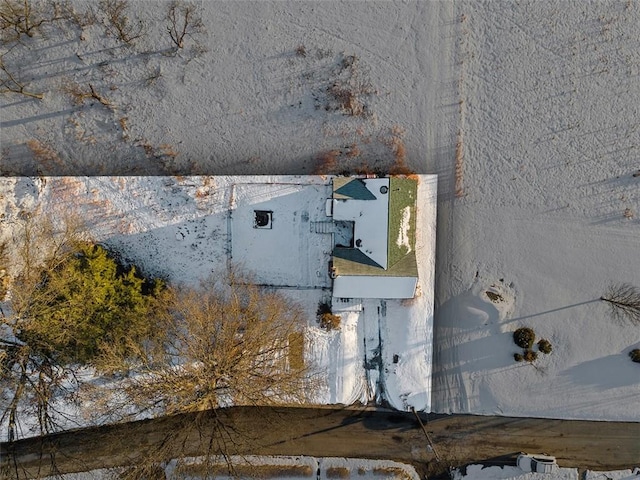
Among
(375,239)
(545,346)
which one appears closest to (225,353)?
(375,239)

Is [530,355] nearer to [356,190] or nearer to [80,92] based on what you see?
[356,190]

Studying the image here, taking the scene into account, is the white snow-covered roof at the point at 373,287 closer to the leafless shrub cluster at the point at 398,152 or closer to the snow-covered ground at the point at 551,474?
the leafless shrub cluster at the point at 398,152

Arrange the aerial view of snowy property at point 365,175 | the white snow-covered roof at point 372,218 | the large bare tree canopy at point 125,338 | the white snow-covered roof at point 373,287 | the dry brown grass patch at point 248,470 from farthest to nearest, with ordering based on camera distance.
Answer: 1. the dry brown grass patch at point 248,470
2. the aerial view of snowy property at point 365,175
3. the white snow-covered roof at point 373,287
4. the white snow-covered roof at point 372,218
5. the large bare tree canopy at point 125,338

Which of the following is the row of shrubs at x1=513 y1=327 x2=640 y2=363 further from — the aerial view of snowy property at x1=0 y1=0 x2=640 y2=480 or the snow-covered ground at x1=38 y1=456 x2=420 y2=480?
the snow-covered ground at x1=38 y1=456 x2=420 y2=480

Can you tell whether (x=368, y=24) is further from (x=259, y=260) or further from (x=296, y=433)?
(x=296, y=433)

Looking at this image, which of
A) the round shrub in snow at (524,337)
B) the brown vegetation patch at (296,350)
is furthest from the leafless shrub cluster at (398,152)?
the round shrub in snow at (524,337)

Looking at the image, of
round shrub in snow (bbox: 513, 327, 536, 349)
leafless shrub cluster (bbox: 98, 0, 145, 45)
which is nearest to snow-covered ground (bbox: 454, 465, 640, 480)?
round shrub in snow (bbox: 513, 327, 536, 349)
